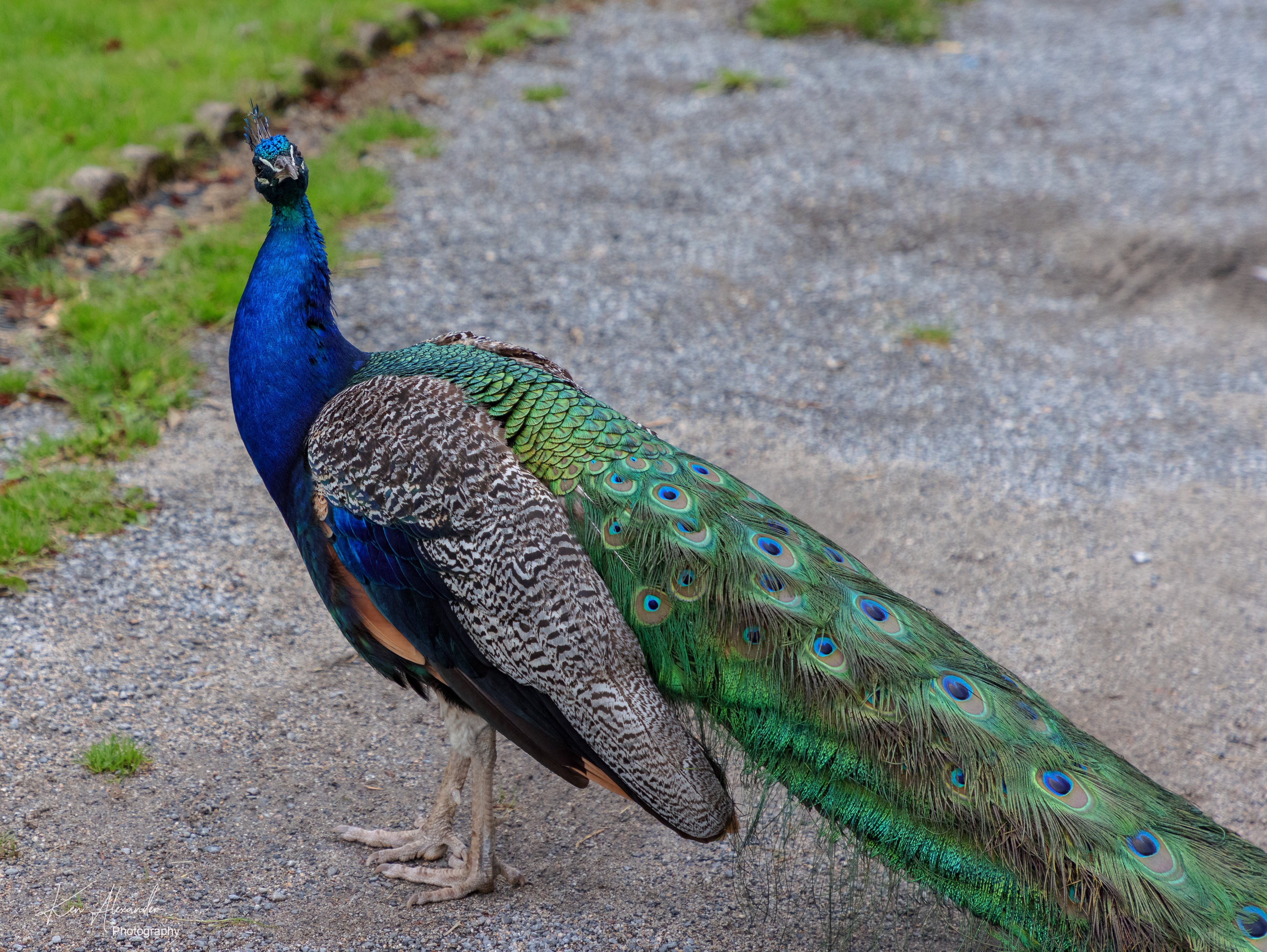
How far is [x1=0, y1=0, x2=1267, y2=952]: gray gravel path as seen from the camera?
3.61 m

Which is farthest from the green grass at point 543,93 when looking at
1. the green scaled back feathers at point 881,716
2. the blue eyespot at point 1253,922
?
the blue eyespot at point 1253,922

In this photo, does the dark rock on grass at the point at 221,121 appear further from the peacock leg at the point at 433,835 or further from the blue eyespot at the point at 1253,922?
the blue eyespot at the point at 1253,922

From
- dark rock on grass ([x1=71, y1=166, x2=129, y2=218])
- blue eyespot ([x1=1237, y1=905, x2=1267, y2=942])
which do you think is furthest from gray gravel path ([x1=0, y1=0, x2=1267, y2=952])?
dark rock on grass ([x1=71, y1=166, x2=129, y2=218])

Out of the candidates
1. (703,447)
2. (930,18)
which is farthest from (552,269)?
(930,18)

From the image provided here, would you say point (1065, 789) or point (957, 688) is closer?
point (1065, 789)

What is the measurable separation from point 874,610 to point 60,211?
5.49m

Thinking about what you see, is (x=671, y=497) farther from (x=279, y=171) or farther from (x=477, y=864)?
(x=279, y=171)

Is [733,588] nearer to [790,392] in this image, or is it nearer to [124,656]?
[124,656]

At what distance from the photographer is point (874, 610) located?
3078 mm

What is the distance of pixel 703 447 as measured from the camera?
18.9ft

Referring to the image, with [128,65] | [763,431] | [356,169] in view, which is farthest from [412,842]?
[128,65]

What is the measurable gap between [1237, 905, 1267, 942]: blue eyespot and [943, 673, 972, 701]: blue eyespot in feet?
2.51

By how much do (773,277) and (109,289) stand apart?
3.89 metres

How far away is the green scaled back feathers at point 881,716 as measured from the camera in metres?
2.71
